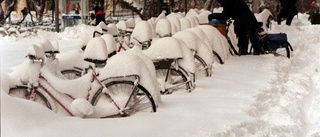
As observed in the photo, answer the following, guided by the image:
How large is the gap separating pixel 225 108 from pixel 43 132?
2.55 meters

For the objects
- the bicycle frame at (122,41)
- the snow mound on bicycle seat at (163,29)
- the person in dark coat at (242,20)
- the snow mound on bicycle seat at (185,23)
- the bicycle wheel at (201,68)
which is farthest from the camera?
the person in dark coat at (242,20)

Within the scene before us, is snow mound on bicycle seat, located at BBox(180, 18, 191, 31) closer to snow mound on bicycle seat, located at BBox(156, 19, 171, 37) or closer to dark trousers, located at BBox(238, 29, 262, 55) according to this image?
dark trousers, located at BBox(238, 29, 262, 55)

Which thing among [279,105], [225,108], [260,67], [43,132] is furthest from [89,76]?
[260,67]

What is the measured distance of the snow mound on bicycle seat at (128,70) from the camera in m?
6.11

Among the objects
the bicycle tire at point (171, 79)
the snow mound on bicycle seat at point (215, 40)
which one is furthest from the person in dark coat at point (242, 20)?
the bicycle tire at point (171, 79)

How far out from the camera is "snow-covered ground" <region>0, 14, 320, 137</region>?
16.4 ft

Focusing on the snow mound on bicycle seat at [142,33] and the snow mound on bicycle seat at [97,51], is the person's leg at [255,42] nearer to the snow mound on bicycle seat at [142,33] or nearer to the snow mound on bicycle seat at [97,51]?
the snow mound on bicycle seat at [142,33]

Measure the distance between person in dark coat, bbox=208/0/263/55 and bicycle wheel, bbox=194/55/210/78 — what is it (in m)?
4.01

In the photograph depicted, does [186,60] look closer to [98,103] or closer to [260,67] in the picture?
[98,103]

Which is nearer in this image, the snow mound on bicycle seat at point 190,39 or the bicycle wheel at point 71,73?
the bicycle wheel at point 71,73

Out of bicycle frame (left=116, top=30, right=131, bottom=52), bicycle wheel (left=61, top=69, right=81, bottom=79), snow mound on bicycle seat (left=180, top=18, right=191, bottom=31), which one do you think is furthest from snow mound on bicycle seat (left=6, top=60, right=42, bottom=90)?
snow mound on bicycle seat (left=180, top=18, right=191, bottom=31)

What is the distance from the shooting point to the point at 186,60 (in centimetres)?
779

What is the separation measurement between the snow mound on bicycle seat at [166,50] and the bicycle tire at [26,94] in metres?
2.23

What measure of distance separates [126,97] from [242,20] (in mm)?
7269
